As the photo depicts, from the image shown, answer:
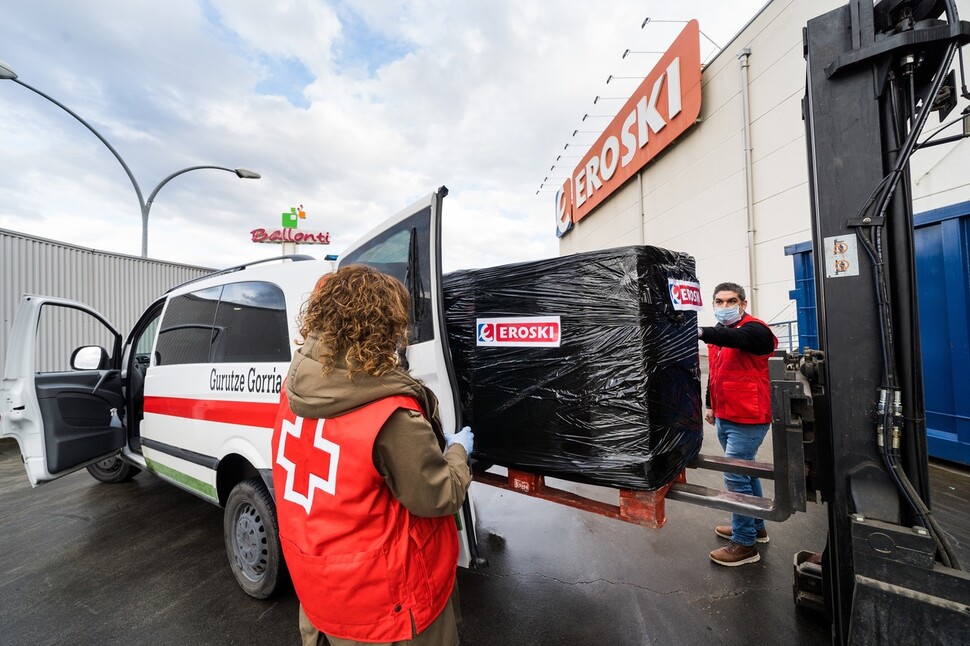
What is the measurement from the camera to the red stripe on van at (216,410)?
8.00ft

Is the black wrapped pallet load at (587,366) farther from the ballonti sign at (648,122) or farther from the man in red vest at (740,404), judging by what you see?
the ballonti sign at (648,122)

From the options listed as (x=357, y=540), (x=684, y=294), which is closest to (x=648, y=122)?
(x=684, y=294)

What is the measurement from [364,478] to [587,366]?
43.3 inches

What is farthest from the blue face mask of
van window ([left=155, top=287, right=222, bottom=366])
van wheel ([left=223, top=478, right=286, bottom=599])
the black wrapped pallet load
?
van window ([left=155, top=287, right=222, bottom=366])

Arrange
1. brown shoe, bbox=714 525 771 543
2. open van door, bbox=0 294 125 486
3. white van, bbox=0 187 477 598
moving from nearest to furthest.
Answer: white van, bbox=0 187 477 598 < brown shoe, bbox=714 525 771 543 < open van door, bbox=0 294 125 486

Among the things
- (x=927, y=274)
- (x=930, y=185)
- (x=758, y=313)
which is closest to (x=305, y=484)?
(x=927, y=274)

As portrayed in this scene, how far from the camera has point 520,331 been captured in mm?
2057

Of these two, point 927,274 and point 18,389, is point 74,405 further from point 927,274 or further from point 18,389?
point 927,274

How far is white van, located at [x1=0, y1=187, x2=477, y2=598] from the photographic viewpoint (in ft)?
6.64

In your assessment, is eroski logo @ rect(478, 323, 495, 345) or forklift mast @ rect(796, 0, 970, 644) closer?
forklift mast @ rect(796, 0, 970, 644)

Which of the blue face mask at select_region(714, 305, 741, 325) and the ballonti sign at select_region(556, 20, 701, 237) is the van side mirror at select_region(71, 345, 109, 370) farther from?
the ballonti sign at select_region(556, 20, 701, 237)

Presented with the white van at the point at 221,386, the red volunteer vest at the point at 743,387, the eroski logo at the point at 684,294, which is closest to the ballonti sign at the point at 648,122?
the red volunteer vest at the point at 743,387

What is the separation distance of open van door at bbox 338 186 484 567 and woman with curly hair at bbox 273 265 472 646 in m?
0.60

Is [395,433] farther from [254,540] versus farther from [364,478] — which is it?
[254,540]
